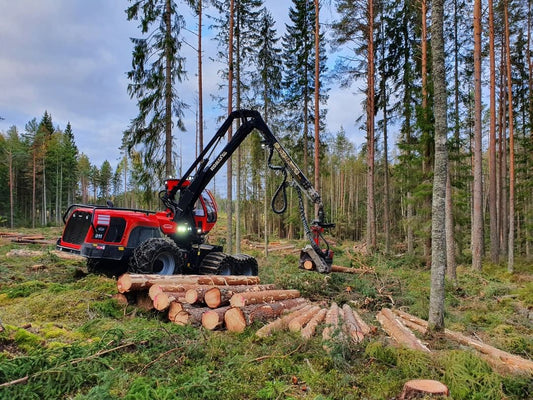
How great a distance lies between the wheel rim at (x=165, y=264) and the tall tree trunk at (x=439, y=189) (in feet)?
18.9

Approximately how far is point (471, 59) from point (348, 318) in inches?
728

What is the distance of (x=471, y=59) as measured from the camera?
18547 mm

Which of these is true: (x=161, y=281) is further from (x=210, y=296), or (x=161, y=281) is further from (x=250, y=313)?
(x=250, y=313)

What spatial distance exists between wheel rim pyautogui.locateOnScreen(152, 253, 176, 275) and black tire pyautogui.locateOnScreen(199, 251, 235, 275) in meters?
1.05

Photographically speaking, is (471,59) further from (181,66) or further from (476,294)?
(181,66)

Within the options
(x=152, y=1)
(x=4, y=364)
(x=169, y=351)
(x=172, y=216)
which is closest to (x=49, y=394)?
(x=4, y=364)

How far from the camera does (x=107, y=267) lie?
29.5ft

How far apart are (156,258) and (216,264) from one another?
1.72m

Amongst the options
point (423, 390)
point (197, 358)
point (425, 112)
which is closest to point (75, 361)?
point (197, 358)

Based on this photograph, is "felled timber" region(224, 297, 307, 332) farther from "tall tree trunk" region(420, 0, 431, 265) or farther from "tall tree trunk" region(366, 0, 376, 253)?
"tall tree trunk" region(366, 0, 376, 253)

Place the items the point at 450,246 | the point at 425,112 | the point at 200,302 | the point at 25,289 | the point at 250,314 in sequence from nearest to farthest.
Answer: the point at 250,314 → the point at 200,302 → the point at 25,289 → the point at 450,246 → the point at 425,112

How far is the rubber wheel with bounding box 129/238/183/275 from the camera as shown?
7699mm

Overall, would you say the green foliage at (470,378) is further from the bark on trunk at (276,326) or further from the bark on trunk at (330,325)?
the bark on trunk at (276,326)

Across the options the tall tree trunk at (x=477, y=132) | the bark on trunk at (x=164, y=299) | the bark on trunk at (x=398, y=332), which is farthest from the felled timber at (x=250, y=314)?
the tall tree trunk at (x=477, y=132)
